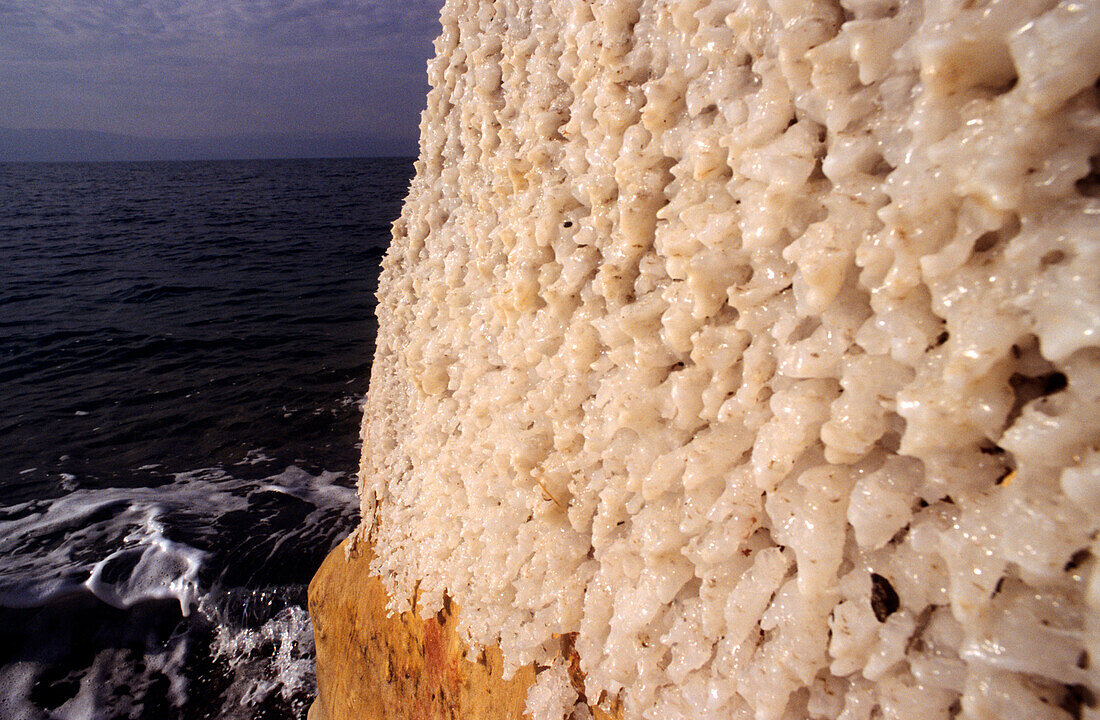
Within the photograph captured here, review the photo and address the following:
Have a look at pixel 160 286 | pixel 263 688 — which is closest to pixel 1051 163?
pixel 263 688

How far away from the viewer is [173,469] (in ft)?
23.6

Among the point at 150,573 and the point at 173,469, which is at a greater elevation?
the point at 150,573

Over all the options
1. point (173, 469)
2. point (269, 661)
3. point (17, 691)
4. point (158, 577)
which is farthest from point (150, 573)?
point (173, 469)

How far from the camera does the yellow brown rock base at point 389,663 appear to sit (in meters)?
1.53

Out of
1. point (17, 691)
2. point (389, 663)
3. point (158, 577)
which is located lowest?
point (17, 691)

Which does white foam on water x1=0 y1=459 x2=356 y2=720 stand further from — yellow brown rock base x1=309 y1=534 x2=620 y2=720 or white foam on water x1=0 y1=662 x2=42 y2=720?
yellow brown rock base x1=309 y1=534 x2=620 y2=720

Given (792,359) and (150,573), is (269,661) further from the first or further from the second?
(792,359)

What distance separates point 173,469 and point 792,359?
7933mm

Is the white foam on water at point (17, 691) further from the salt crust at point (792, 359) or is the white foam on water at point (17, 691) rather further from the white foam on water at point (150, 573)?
the salt crust at point (792, 359)

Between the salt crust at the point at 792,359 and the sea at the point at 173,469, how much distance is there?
3.46 meters

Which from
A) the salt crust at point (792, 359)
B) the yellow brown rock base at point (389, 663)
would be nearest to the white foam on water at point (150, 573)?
the yellow brown rock base at point (389, 663)

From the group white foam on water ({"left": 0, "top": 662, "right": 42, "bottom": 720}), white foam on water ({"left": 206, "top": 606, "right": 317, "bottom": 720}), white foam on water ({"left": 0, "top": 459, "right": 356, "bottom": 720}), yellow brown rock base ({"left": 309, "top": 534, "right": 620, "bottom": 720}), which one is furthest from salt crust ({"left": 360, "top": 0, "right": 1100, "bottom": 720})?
white foam on water ({"left": 0, "top": 662, "right": 42, "bottom": 720})

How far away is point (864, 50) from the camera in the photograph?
0.71 metres

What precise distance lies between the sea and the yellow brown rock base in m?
1.84
